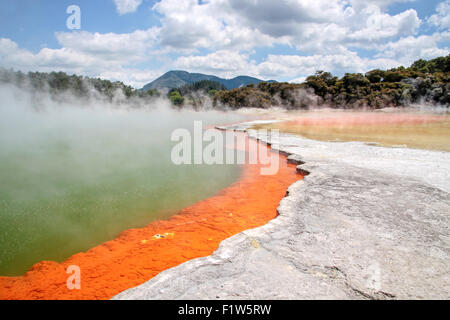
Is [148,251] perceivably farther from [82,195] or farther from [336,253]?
[82,195]

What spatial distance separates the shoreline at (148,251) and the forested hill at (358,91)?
39878 millimetres

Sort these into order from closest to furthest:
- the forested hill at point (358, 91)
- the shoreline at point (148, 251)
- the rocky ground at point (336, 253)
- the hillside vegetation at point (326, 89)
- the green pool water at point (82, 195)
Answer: the rocky ground at point (336, 253)
the shoreline at point (148, 251)
the green pool water at point (82, 195)
the forested hill at point (358, 91)
the hillside vegetation at point (326, 89)

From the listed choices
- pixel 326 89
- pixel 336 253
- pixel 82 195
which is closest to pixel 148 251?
pixel 336 253

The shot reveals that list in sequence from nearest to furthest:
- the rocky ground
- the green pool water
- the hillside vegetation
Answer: the rocky ground < the green pool water < the hillside vegetation

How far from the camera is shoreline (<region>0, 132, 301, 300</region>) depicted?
310cm

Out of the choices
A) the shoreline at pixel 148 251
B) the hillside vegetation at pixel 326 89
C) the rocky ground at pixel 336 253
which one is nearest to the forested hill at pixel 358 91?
the hillside vegetation at pixel 326 89

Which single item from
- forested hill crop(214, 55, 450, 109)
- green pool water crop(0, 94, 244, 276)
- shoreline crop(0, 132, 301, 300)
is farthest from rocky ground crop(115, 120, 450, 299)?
forested hill crop(214, 55, 450, 109)

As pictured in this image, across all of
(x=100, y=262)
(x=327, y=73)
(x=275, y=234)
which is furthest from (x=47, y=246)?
(x=327, y=73)

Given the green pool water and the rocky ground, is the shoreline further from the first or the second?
the rocky ground

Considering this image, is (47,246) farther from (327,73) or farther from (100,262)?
(327,73)

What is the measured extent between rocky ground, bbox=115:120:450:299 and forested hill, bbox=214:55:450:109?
3879cm

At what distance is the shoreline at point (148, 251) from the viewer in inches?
122

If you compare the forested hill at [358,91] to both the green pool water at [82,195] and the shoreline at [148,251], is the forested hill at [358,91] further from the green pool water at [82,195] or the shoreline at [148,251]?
the shoreline at [148,251]

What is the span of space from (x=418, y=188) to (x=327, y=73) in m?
49.6
